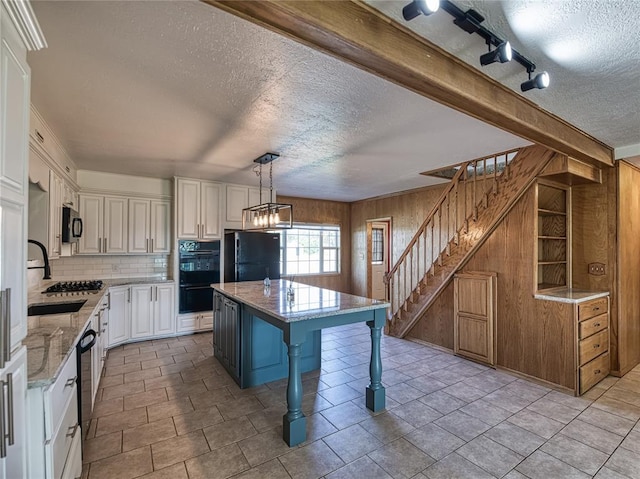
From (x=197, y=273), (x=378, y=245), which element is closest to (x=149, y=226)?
(x=197, y=273)

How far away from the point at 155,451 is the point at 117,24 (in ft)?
8.63

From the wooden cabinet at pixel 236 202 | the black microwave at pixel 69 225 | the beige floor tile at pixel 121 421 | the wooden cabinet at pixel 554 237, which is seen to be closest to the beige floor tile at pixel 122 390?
the beige floor tile at pixel 121 421

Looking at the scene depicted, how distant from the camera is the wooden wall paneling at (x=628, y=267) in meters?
3.65

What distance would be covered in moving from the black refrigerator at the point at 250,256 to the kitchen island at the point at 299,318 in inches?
58.5

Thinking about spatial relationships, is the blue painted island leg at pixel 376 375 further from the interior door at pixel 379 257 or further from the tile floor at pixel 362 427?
the interior door at pixel 379 257

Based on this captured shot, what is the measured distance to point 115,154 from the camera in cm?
385

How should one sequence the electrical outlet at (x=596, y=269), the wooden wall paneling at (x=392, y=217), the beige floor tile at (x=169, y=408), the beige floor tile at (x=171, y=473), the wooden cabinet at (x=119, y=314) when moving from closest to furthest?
the beige floor tile at (x=171, y=473)
the beige floor tile at (x=169, y=408)
the electrical outlet at (x=596, y=269)
the wooden cabinet at (x=119, y=314)
the wooden wall paneling at (x=392, y=217)

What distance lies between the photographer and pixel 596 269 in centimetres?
379

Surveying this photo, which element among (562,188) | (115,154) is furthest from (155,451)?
(562,188)

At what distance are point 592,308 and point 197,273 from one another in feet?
16.8

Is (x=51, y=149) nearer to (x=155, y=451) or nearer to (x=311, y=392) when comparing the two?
(x=155, y=451)

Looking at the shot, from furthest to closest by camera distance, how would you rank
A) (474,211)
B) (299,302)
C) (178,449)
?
1. (474,211)
2. (299,302)
3. (178,449)

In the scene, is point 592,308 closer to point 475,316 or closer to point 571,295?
point 571,295

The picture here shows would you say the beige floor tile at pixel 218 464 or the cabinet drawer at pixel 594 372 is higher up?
the cabinet drawer at pixel 594 372
